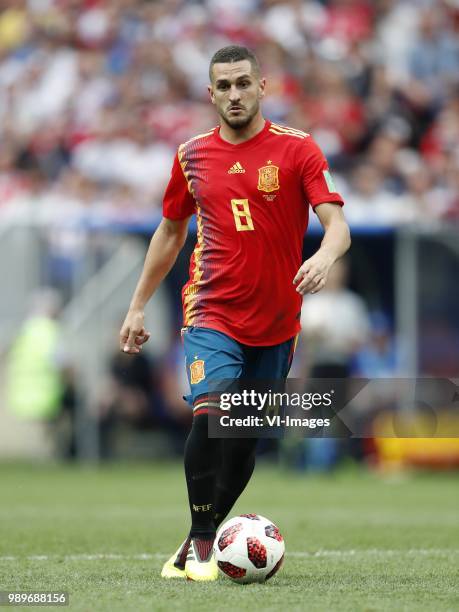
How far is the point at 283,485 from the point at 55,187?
5478 millimetres

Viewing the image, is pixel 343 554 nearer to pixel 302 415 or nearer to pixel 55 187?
pixel 302 415

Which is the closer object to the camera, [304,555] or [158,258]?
[158,258]

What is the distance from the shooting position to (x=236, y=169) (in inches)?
220

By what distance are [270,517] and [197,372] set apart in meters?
3.66

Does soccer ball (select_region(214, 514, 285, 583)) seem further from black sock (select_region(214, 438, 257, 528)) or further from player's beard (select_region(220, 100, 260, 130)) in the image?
player's beard (select_region(220, 100, 260, 130))

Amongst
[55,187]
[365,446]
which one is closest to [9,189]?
[55,187]

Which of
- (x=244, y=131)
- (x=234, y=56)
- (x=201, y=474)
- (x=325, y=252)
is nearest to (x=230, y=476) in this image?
(x=201, y=474)

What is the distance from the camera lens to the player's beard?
5.54 metres

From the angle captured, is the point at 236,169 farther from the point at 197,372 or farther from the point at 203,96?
the point at 203,96

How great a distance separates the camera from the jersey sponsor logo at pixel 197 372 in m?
5.48

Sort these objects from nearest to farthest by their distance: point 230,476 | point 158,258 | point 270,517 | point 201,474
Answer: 1. point 201,474
2. point 230,476
3. point 158,258
4. point 270,517

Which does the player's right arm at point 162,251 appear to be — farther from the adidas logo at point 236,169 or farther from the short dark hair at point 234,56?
the short dark hair at point 234,56

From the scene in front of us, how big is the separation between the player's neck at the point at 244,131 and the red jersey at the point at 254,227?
0.09 ft

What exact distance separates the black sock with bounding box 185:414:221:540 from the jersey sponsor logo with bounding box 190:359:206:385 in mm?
163
